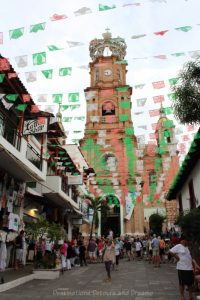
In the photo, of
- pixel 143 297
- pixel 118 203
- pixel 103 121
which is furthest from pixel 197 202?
pixel 103 121

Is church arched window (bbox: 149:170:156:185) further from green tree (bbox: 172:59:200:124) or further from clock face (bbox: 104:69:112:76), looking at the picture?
green tree (bbox: 172:59:200:124)

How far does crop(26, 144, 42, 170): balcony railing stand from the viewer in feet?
54.0

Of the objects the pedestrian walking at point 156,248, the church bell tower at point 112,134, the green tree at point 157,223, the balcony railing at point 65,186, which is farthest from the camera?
the green tree at point 157,223

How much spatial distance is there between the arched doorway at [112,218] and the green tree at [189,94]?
28.4 meters

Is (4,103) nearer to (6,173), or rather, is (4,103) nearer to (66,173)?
(6,173)

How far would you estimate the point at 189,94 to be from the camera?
10.9 meters

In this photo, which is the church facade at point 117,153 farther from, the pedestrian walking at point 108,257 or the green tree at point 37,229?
Result: the pedestrian walking at point 108,257

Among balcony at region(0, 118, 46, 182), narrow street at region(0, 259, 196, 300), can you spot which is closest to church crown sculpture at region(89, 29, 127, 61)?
balcony at region(0, 118, 46, 182)

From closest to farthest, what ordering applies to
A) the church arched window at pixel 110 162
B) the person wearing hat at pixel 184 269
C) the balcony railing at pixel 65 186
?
the person wearing hat at pixel 184 269 → the balcony railing at pixel 65 186 → the church arched window at pixel 110 162

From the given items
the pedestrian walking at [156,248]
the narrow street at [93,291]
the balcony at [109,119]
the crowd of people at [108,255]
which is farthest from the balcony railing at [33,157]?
the balcony at [109,119]

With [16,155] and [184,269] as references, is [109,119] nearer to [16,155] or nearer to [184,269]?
[16,155]

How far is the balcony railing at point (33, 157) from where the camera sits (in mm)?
16450

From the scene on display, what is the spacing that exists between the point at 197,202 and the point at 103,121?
28.5 meters

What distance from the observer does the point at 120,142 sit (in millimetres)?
41188
